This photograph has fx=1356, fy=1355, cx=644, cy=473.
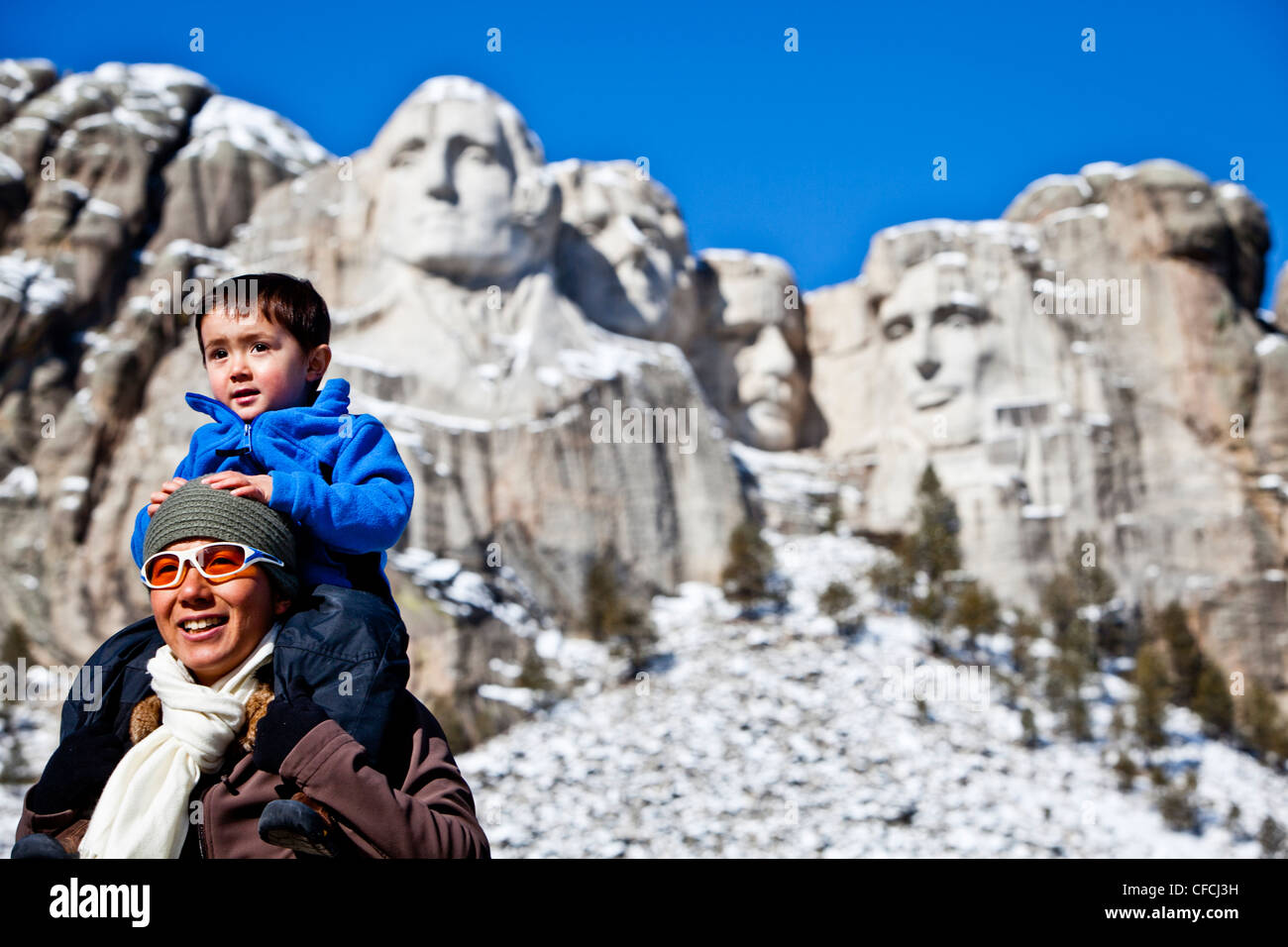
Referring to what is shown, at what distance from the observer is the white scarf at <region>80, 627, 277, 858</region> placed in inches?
94.6

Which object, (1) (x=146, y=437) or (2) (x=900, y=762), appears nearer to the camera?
(2) (x=900, y=762)

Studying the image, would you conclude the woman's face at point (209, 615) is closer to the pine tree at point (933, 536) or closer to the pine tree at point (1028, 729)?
the pine tree at point (1028, 729)

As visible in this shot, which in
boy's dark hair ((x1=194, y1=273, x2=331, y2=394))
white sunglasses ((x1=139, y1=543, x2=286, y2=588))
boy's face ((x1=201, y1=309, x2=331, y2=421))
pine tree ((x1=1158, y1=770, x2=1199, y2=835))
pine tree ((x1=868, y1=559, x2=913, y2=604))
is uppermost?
pine tree ((x1=868, y1=559, x2=913, y2=604))

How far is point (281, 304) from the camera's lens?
10.1 feet

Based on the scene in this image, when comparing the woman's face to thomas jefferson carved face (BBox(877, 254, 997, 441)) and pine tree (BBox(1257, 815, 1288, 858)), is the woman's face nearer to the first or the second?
pine tree (BBox(1257, 815, 1288, 858))

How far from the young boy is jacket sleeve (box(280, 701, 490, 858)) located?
4.8 inches

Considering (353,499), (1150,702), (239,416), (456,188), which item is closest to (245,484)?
(353,499)

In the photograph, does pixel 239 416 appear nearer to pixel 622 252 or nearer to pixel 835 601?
pixel 835 601

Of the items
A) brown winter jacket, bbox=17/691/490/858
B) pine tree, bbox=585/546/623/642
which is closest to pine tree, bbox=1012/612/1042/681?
pine tree, bbox=585/546/623/642
